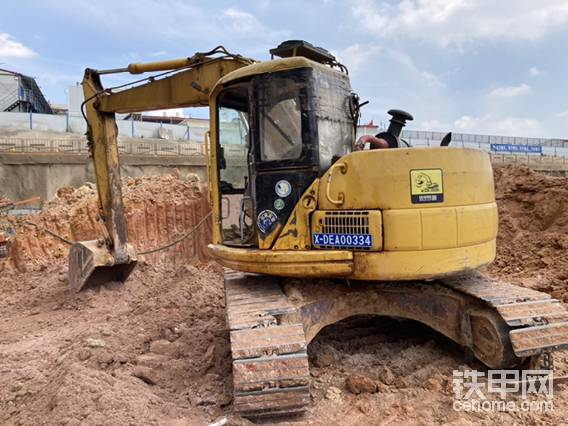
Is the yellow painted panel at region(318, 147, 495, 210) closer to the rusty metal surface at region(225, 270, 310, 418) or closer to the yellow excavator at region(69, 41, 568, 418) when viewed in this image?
the yellow excavator at region(69, 41, 568, 418)

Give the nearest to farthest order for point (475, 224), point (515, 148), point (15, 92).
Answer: point (475, 224) → point (515, 148) → point (15, 92)

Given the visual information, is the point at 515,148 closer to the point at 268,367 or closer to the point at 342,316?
the point at 342,316

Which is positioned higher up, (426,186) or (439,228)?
(426,186)

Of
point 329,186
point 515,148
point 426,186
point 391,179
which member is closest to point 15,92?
point 515,148

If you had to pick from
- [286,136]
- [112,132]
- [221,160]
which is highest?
[112,132]

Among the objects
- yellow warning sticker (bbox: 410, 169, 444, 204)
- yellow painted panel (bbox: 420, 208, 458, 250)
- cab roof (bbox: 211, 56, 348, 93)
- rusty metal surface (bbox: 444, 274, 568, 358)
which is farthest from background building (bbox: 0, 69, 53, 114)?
rusty metal surface (bbox: 444, 274, 568, 358)

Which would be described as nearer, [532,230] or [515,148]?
[532,230]

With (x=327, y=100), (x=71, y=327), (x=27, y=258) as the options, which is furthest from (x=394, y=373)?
(x=27, y=258)

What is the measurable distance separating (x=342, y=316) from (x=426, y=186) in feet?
4.72

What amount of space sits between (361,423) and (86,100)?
213 inches

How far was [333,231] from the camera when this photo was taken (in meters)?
3.92

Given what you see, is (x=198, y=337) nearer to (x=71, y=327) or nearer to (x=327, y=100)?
(x=71, y=327)

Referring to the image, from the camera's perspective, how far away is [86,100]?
6.34m

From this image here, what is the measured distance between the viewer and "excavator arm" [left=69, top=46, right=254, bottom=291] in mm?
5516
